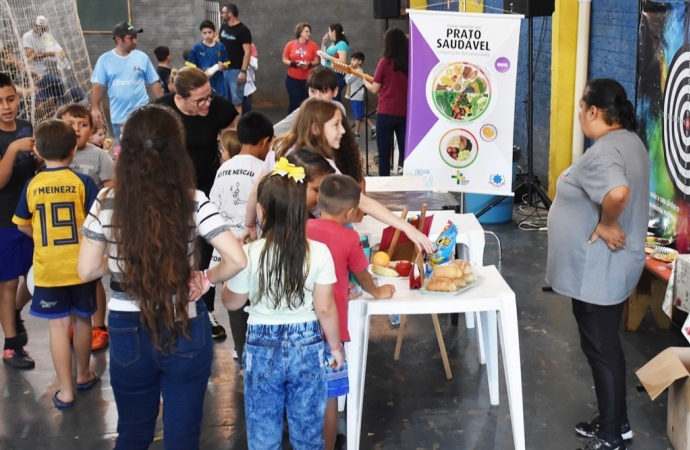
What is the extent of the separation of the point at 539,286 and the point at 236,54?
20.3 ft

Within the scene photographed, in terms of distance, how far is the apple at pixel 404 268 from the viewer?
3395 millimetres

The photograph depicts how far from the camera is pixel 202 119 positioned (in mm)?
4355

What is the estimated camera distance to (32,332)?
472cm

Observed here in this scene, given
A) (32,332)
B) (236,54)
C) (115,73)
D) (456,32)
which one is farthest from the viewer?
(236,54)

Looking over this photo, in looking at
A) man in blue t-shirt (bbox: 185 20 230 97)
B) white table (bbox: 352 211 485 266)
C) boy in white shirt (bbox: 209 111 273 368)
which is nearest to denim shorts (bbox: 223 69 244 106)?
man in blue t-shirt (bbox: 185 20 230 97)

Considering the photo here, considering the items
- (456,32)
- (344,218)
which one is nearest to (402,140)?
(456,32)

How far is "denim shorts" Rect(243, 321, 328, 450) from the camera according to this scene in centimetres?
260

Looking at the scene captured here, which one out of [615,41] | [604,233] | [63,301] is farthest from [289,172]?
[615,41]

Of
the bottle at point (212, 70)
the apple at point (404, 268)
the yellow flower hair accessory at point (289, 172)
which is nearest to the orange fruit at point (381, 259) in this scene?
the apple at point (404, 268)

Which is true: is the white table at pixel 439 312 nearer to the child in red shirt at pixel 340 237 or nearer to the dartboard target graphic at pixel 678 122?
the child in red shirt at pixel 340 237

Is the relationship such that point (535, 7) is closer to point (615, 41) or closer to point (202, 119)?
point (615, 41)

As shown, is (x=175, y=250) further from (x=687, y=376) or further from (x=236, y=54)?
(x=236, y=54)

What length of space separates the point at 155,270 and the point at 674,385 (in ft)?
6.84

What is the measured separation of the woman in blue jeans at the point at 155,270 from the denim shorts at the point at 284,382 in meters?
0.17
